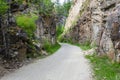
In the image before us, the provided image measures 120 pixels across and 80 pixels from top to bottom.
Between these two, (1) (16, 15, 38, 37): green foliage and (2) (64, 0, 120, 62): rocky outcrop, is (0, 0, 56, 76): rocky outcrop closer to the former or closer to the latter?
(1) (16, 15, 38, 37): green foliage

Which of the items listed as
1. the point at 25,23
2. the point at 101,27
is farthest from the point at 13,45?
the point at 101,27

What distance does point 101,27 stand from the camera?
26141mm

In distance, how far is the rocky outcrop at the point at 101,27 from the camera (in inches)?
661

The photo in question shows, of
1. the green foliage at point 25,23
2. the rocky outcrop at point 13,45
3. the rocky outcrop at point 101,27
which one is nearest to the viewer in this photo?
the rocky outcrop at point 101,27

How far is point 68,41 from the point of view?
203ft

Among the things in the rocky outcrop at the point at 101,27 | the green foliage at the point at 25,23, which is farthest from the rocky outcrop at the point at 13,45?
the rocky outcrop at the point at 101,27

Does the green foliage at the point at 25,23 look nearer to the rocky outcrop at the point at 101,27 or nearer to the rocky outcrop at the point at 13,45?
the rocky outcrop at the point at 13,45

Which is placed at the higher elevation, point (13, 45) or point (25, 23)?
point (25, 23)

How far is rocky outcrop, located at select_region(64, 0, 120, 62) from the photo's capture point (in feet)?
55.1

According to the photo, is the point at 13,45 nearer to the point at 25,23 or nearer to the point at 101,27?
the point at 25,23

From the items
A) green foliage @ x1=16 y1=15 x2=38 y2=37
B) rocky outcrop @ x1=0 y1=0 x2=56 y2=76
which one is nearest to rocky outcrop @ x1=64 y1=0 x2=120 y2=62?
rocky outcrop @ x1=0 y1=0 x2=56 y2=76

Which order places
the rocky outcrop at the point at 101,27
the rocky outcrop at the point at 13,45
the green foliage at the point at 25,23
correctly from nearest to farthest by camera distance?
the rocky outcrop at the point at 101,27 < the rocky outcrop at the point at 13,45 < the green foliage at the point at 25,23

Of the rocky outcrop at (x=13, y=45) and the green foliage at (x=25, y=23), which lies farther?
the green foliage at (x=25, y=23)

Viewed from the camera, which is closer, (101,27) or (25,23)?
(25,23)
